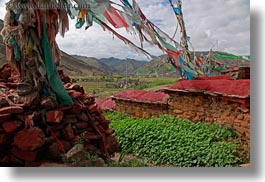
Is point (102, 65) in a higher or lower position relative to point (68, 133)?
higher

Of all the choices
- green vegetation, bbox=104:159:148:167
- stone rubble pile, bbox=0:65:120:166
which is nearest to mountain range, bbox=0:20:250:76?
stone rubble pile, bbox=0:65:120:166

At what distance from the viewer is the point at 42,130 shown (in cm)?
262

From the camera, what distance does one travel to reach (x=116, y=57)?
279 cm

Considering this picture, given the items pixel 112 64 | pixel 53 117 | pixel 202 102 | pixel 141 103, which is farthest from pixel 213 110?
pixel 53 117

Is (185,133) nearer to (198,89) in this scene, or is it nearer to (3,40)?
(198,89)

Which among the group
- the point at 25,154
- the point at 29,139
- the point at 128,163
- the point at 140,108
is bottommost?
the point at 128,163

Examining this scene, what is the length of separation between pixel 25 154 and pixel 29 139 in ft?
0.44

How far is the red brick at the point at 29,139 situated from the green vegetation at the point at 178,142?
770 mm

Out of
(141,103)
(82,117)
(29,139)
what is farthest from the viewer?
(141,103)

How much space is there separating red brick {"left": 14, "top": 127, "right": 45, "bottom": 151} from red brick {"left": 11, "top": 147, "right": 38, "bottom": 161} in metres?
0.05

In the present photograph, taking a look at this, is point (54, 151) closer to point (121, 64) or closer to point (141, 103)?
point (121, 64)

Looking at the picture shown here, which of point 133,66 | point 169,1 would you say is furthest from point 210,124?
point 169,1

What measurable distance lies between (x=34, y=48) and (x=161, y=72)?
41.8 inches

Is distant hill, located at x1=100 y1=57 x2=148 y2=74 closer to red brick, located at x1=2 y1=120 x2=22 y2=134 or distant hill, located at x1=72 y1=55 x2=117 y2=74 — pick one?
distant hill, located at x1=72 y1=55 x2=117 y2=74
